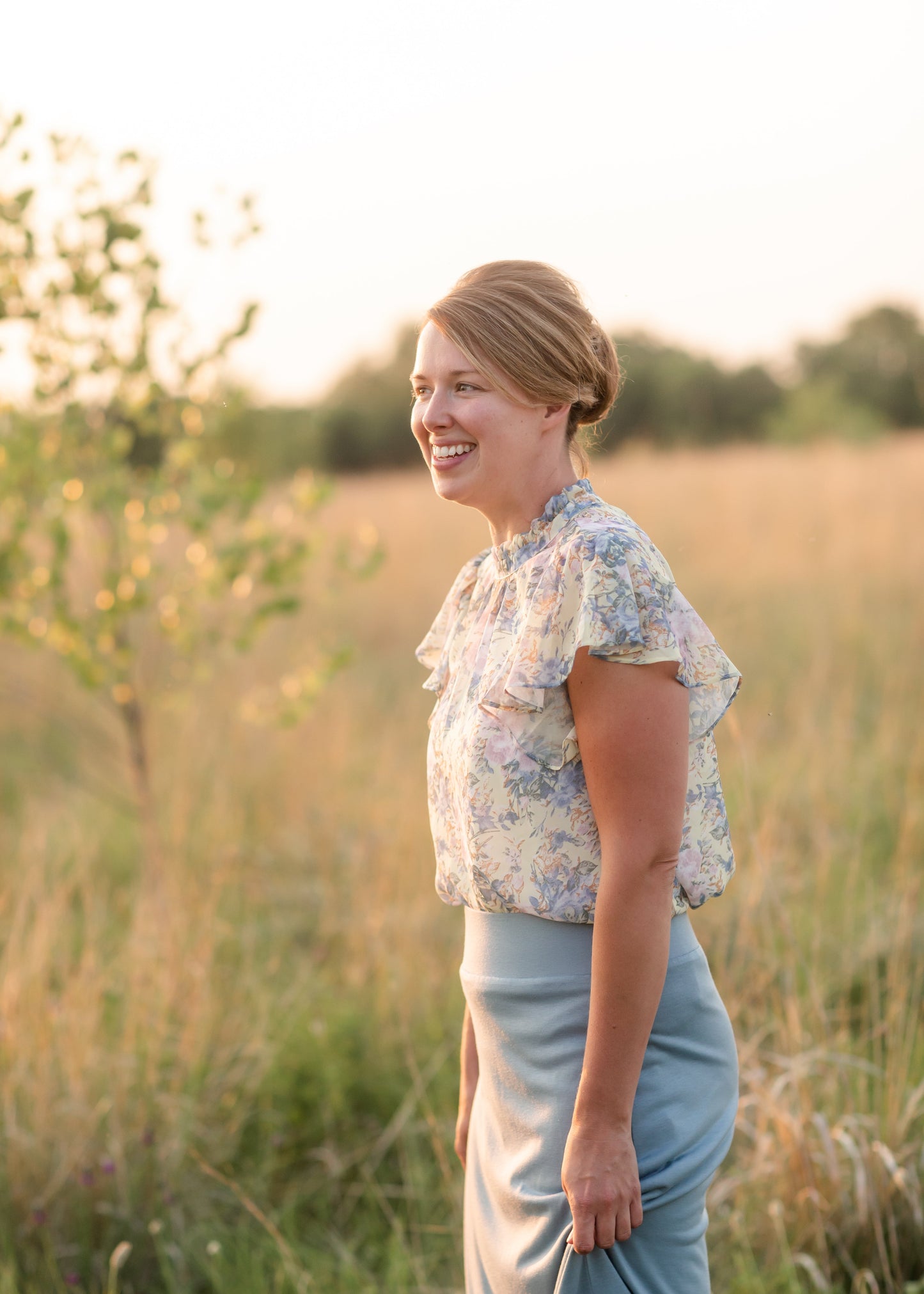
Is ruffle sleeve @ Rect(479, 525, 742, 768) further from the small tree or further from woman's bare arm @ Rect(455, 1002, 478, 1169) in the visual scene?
the small tree

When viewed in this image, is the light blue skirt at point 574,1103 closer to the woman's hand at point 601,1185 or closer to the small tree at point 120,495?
the woman's hand at point 601,1185

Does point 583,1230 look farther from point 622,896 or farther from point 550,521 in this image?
point 550,521

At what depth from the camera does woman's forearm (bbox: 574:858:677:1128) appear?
1.24 metres

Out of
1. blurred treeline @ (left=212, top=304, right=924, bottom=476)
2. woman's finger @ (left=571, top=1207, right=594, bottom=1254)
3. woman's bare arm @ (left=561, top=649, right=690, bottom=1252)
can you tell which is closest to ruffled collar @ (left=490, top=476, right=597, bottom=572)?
woman's bare arm @ (left=561, top=649, right=690, bottom=1252)

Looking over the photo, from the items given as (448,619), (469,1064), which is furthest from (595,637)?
(469,1064)

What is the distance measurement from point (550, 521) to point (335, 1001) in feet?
7.15

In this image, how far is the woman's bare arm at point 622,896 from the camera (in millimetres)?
1226

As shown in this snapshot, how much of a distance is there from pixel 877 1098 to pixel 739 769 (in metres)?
2.03

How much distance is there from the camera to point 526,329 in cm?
135

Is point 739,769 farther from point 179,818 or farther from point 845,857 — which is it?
point 179,818

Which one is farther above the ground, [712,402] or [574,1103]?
[712,402]

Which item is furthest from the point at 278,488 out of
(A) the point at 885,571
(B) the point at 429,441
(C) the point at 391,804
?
(B) the point at 429,441

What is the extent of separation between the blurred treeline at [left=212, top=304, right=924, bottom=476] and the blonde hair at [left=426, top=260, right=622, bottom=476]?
19453mm

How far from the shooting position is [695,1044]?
1399mm
